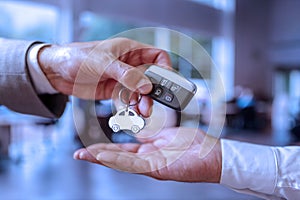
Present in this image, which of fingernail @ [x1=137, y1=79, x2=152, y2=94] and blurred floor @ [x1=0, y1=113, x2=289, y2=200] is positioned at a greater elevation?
fingernail @ [x1=137, y1=79, x2=152, y2=94]

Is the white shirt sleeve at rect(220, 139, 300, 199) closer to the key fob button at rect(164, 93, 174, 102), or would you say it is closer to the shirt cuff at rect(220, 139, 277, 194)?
the shirt cuff at rect(220, 139, 277, 194)

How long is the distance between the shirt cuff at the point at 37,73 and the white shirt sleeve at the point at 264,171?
15.1 inches

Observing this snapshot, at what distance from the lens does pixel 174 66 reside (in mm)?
→ 491

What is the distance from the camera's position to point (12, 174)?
3541 mm

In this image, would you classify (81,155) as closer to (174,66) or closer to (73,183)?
(174,66)

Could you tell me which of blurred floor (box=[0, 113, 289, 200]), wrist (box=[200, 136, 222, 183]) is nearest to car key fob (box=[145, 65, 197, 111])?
wrist (box=[200, 136, 222, 183])

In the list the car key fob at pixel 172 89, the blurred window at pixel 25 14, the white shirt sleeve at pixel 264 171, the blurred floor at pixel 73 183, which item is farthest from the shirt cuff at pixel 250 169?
the blurred window at pixel 25 14

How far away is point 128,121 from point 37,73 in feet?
1.09

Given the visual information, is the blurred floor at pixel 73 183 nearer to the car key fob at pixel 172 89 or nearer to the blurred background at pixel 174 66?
the blurred background at pixel 174 66

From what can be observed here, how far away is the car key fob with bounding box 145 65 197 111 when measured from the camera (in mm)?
412

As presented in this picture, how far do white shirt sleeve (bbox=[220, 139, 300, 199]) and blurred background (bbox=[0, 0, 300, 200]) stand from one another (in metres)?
0.07

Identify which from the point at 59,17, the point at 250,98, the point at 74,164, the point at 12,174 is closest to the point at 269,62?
the point at 250,98

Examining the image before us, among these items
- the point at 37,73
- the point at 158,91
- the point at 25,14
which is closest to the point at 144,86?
the point at 158,91

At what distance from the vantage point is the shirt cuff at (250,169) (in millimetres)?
556
